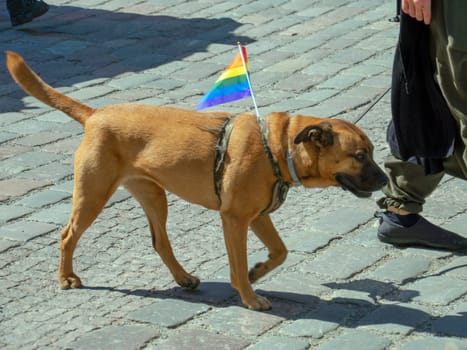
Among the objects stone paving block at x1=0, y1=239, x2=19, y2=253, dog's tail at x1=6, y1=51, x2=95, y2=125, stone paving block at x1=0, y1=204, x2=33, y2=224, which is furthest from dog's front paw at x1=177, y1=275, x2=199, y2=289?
stone paving block at x1=0, y1=204, x2=33, y2=224

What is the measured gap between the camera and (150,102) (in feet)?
29.8

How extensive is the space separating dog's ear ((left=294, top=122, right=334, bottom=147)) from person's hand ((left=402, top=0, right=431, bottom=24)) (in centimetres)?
68

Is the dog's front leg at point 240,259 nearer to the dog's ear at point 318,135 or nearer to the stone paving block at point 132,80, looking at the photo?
the dog's ear at point 318,135

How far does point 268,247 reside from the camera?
565cm

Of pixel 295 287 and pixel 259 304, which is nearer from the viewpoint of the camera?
pixel 259 304

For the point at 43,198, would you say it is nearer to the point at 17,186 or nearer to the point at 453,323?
the point at 17,186

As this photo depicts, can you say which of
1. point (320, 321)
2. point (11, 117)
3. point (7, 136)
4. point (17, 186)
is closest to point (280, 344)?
point (320, 321)

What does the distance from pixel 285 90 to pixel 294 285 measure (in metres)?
3.83

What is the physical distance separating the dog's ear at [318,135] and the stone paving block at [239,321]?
0.90 m

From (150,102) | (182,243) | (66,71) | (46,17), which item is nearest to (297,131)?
(182,243)

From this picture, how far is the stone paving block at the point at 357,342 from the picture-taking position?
4.98m

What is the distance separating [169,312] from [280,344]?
0.68 meters

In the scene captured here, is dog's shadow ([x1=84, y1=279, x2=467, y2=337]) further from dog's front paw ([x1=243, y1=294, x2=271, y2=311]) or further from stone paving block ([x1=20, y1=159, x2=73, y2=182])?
stone paving block ([x1=20, y1=159, x2=73, y2=182])

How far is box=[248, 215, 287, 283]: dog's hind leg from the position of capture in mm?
5629
